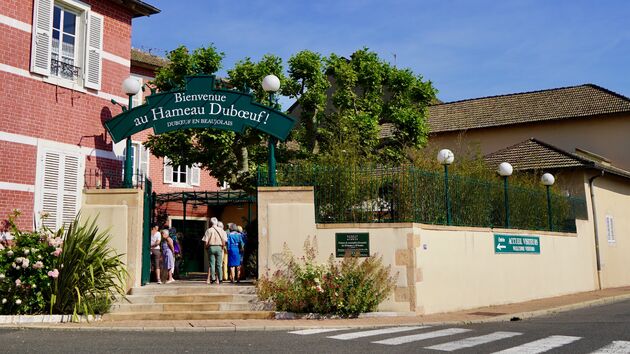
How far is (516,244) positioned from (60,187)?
12035mm

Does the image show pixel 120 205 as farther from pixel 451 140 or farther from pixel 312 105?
pixel 451 140

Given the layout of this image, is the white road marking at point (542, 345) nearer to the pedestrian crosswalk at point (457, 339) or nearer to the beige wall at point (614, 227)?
the pedestrian crosswalk at point (457, 339)

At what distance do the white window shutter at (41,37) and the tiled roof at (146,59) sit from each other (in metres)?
11.6

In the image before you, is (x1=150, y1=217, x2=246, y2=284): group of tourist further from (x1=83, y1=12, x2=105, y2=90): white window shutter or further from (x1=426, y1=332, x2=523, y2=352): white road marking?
(x1=426, y1=332, x2=523, y2=352): white road marking

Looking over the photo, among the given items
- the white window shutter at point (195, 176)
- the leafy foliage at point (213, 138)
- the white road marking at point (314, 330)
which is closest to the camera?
the white road marking at point (314, 330)

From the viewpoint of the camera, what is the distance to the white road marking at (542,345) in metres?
8.27

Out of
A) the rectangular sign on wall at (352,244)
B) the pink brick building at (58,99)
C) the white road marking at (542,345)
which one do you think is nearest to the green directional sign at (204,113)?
the pink brick building at (58,99)

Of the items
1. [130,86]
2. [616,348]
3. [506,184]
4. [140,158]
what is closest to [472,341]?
[616,348]

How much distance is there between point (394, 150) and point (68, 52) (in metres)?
10.5

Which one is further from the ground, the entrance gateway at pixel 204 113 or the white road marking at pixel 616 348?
the entrance gateway at pixel 204 113

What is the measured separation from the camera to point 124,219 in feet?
44.3

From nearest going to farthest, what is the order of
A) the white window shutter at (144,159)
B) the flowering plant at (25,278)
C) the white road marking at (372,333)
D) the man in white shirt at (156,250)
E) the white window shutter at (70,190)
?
1. the white road marking at (372,333)
2. the flowering plant at (25,278)
3. the white window shutter at (70,190)
4. the man in white shirt at (156,250)
5. the white window shutter at (144,159)

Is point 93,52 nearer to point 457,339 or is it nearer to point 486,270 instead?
point 457,339

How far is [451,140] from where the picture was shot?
111ft
